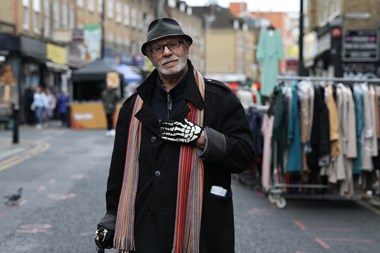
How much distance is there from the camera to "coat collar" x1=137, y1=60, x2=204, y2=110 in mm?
3242

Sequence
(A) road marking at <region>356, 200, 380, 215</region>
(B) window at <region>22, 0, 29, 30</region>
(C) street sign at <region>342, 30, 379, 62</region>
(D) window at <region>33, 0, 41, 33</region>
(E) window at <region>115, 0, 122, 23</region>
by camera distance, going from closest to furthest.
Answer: (A) road marking at <region>356, 200, 380, 215</region>
(C) street sign at <region>342, 30, 379, 62</region>
(B) window at <region>22, 0, 29, 30</region>
(D) window at <region>33, 0, 41, 33</region>
(E) window at <region>115, 0, 122, 23</region>

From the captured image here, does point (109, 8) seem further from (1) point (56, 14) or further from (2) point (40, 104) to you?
(2) point (40, 104)

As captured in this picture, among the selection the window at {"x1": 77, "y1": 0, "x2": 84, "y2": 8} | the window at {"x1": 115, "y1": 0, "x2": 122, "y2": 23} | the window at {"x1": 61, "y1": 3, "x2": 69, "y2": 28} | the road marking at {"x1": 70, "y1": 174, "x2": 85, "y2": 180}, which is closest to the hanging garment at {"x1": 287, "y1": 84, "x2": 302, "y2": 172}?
the road marking at {"x1": 70, "y1": 174, "x2": 85, "y2": 180}

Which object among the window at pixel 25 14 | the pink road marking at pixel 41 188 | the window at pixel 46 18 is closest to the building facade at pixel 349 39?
the window at pixel 25 14

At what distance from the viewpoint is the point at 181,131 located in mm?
3131

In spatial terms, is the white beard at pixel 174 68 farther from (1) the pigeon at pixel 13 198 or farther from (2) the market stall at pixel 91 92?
(2) the market stall at pixel 91 92

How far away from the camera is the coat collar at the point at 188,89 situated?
3242 mm

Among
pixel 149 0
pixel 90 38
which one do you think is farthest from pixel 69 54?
pixel 149 0

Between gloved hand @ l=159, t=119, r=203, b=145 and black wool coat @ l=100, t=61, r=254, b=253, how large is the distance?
0.13 feet

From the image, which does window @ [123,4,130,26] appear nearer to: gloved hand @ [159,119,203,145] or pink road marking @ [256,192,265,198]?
pink road marking @ [256,192,265,198]

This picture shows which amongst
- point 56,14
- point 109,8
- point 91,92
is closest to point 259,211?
point 91,92

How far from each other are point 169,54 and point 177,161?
52 cm

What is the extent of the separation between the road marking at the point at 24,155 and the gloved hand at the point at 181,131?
10593 mm

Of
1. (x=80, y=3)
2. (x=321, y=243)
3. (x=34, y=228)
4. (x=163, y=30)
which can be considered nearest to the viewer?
(x=163, y=30)
